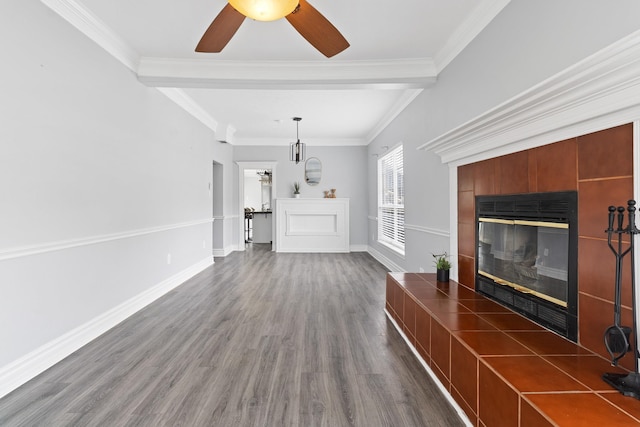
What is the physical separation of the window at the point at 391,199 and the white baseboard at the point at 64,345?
3.52 meters

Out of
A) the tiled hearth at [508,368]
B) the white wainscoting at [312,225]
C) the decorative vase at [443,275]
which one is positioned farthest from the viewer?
the white wainscoting at [312,225]

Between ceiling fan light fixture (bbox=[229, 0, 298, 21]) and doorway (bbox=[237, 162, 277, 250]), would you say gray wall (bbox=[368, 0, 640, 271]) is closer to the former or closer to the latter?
ceiling fan light fixture (bbox=[229, 0, 298, 21])

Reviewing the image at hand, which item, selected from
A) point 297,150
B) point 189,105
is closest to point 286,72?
point 189,105

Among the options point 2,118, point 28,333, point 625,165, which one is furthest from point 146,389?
point 625,165

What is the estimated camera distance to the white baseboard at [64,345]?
197 centimetres

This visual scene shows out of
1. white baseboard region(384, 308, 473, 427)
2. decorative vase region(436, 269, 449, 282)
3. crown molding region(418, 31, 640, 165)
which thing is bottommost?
white baseboard region(384, 308, 473, 427)

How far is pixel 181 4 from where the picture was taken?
8.07 feet

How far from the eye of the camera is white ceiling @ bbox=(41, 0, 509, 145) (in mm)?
2514

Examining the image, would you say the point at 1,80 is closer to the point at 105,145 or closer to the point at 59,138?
the point at 59,138

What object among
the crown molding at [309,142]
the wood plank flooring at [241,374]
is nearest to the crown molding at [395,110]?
the crown molding at [309,142]

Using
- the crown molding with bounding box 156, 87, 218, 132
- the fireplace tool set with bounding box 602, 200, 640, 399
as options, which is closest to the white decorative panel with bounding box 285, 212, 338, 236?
the crown molding with bounding box 156, 87, 218, 132

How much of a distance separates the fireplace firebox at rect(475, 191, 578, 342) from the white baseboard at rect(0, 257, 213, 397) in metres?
3.10

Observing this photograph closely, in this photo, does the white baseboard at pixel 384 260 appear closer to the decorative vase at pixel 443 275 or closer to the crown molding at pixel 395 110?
the decorative vase at pixel 443 275

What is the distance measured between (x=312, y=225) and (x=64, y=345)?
18.1 ft
